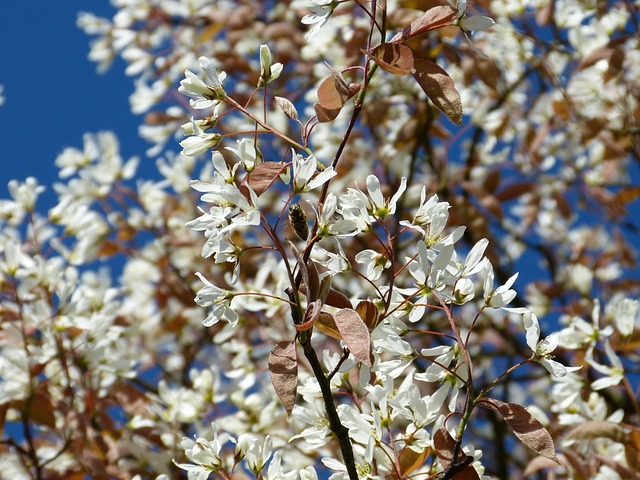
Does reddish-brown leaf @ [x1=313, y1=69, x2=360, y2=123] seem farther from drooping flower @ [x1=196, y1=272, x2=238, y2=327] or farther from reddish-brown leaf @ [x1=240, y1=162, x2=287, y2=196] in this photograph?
drooping flower @ [x1=196, y1=272, x2=238, y2=327]

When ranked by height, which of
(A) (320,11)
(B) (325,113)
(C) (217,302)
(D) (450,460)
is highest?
(A) (320,11)

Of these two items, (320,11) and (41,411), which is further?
(41,411)

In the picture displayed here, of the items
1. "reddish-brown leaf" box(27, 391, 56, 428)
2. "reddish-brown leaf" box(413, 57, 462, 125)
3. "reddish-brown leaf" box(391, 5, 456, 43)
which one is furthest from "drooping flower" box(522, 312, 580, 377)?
"reddish-brown leaf" box(27, 391, 56, 428)

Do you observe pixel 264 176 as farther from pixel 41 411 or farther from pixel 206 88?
pixel 41 411

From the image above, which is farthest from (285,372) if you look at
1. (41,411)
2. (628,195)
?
(628,195)

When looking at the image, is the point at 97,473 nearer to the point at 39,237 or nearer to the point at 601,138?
the point at 39,237

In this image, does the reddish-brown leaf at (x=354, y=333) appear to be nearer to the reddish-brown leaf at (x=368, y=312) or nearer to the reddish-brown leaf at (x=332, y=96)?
→ the reddish-brown leaf at (x=368, y=312)

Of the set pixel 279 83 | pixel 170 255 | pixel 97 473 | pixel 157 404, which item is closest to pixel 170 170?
pixel 170 255
